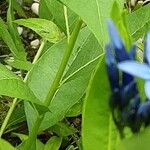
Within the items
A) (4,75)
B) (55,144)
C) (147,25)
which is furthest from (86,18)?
(55,144)

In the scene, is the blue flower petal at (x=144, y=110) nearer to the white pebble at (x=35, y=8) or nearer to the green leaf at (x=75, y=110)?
the green leaf at (x=75, y=110)

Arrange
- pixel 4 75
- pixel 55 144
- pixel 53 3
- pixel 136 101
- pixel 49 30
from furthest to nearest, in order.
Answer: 1. pixel 55 144
2. pixel 53 3
3. pixel 49 30
4. pixel 4 75
5. pixel 136 101

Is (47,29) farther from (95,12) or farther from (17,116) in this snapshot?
(17,116)

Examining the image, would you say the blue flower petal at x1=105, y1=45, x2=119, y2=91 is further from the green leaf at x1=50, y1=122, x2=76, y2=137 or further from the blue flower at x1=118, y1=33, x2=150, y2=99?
the green leaf at x1=50, y1=122, x2=76, y2=137

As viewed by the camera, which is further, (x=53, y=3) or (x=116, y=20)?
(x=53, y=3)

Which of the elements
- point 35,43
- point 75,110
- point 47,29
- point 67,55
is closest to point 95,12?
point 67,55

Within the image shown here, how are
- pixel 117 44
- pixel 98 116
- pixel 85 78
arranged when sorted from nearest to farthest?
1. pixel 117 44
2. pixel 98 116
3. pixel 85 78

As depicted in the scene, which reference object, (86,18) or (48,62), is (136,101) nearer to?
(86,18)
